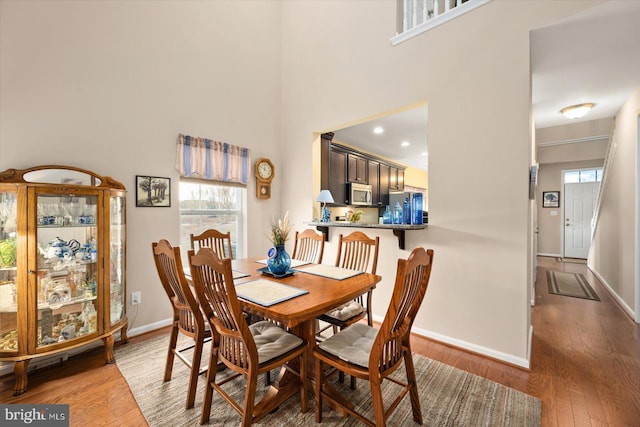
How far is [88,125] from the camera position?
241cm

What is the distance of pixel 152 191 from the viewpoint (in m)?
2.79

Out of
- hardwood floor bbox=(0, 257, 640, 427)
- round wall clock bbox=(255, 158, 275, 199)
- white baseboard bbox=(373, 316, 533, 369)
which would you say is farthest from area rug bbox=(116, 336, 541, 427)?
round wall clock bbox=(255, 158, 275, 199)

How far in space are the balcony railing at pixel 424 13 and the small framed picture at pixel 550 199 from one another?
6117 millimetres

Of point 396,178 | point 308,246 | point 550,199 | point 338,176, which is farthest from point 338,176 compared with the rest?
point 550,199

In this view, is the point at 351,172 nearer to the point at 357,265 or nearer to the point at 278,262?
the point at 357,265

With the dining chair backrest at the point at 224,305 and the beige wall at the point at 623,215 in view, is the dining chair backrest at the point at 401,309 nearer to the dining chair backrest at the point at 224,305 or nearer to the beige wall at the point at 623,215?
the dining chair backrest at the point at 224,305

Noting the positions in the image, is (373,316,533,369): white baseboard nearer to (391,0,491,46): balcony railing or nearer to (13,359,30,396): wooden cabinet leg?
(391,0,491,46): balcony railing

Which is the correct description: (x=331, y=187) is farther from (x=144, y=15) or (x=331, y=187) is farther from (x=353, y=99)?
(x=144, y=15)

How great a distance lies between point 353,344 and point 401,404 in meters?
0.59

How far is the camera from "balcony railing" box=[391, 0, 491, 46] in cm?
248

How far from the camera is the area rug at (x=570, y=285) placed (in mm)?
3954

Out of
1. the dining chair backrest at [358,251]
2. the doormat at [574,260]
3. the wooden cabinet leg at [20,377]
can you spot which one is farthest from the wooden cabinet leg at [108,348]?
the doormat at [574,260]

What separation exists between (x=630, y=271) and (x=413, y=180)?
222 inches

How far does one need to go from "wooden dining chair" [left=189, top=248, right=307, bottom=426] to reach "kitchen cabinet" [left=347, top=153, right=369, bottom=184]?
3.83 meters
